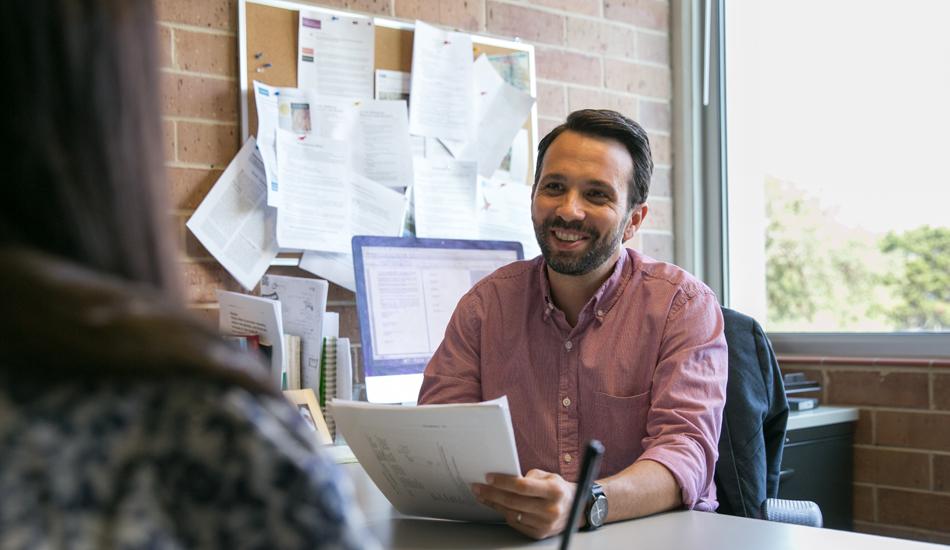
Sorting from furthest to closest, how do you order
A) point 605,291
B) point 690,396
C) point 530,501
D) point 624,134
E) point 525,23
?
1. point 525,23
2. point 624,134
3. point 605,291
4. point 690,396
5. point 530,501

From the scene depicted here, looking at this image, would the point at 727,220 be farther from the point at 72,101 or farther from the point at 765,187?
the point at 72,101

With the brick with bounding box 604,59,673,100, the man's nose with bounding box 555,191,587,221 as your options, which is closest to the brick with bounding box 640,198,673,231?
the brick with bounding box 604,59,673,100

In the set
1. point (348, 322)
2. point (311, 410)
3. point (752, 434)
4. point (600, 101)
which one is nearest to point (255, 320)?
point (311, 410)

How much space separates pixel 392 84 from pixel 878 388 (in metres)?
1.48

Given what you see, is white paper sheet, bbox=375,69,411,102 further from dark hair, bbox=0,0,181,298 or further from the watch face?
dark hair, bbox=0,0,181,298

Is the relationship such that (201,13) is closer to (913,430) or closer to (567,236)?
(567,236)

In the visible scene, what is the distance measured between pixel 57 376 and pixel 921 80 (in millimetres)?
2602

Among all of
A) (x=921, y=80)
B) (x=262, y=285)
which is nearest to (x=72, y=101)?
(x=262, y=285)

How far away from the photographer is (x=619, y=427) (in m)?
1.77

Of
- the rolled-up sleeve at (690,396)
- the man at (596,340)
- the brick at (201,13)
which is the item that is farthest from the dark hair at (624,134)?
the brick at (201,13)

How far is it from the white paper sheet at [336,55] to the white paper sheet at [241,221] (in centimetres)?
24

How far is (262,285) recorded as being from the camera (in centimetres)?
224

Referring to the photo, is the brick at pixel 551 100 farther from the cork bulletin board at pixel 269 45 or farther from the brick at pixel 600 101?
the cork bulletin board at pixel 269 45

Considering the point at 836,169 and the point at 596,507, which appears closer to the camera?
the point at 596,507
